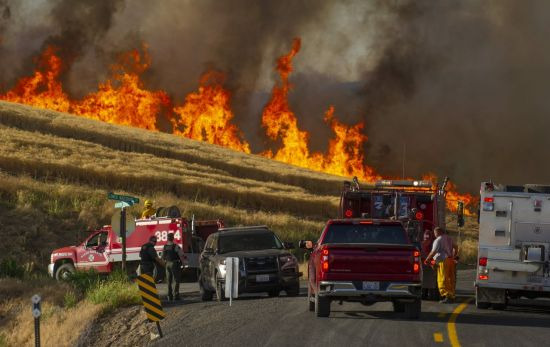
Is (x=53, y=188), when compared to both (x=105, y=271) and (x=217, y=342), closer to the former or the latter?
(x=105, y=271)

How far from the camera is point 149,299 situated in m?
18.3

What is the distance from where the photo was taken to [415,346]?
15.5m

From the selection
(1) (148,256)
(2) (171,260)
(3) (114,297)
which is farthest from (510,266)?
(3) (114,297)

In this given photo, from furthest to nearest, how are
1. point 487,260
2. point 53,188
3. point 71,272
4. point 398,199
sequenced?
point 53,188 < point 71,272 < point 398,199 < point 487,260

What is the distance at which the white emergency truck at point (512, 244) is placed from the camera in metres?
21.6

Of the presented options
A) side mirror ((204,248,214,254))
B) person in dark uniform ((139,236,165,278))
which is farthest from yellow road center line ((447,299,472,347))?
person in dark uniform ((139,236,165,278))

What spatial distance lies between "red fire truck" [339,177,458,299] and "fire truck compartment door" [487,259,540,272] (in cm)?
440

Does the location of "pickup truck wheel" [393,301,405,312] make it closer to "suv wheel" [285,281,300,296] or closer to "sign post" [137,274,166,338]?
"suv wheel" [285,281,300,296]

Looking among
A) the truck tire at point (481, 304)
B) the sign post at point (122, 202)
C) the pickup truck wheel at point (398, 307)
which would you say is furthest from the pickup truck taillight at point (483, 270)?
the sign post at point (122, 202)

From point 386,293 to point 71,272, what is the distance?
16.3 metres

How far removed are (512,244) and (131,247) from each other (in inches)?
581

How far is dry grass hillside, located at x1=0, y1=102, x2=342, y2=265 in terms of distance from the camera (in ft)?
144

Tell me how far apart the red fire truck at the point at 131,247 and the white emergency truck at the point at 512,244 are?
12435mm

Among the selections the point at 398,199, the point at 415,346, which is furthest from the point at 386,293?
the point at 398,199
